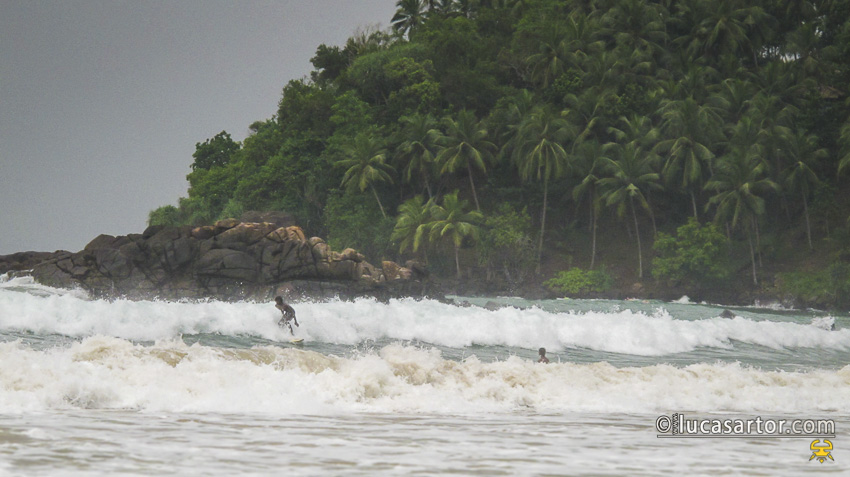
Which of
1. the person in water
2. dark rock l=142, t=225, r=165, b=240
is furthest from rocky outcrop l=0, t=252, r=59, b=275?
the person in water

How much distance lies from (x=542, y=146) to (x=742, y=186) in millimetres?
12090

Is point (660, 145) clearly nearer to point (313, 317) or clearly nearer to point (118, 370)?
point (313, 317)

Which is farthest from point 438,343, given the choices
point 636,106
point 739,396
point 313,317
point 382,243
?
point 636,106

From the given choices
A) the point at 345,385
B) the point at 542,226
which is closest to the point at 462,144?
the point at 542,226

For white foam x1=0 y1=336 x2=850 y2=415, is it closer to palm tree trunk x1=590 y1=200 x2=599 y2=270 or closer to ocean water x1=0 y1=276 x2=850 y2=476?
ocean water x1=0 y1=276 x2=850 y2=476

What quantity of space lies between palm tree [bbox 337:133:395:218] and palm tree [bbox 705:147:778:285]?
20.7 meters

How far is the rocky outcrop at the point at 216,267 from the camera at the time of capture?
108 ft

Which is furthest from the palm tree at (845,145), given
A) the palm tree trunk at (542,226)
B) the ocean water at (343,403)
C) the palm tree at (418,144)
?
the ocean water at (343,403)

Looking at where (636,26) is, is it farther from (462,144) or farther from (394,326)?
(394,326)

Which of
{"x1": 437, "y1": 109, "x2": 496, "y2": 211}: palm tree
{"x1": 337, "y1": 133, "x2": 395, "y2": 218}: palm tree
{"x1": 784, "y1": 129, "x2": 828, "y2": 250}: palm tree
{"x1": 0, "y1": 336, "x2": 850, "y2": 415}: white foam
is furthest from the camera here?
{"x1": 337, "y1": 133, "x2": 395, "y2": 218}: palm tree

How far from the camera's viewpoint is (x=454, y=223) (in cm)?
4788

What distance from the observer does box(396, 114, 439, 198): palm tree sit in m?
51.4

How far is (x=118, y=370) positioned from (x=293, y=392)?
7.07ft

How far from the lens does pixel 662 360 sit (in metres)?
16.7
